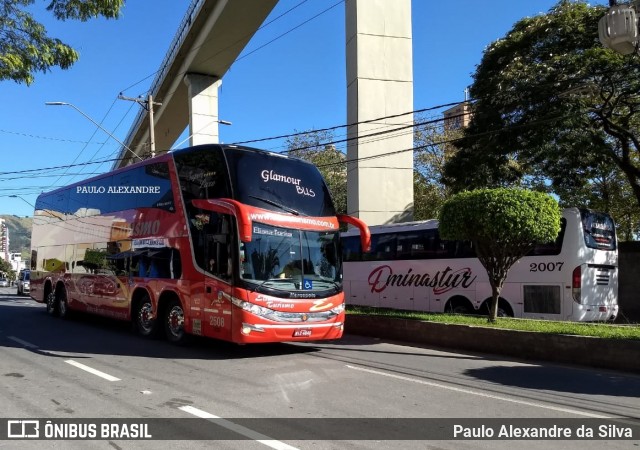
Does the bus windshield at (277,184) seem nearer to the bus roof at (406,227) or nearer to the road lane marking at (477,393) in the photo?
the road lane marking at (477,393)

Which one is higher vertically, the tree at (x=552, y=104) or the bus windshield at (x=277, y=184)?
the tree at (x=552, y=104)

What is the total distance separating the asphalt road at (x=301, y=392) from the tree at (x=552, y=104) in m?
10.3

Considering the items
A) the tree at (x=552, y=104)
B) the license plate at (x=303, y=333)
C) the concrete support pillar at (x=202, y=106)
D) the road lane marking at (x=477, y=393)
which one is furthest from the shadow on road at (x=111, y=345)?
the concrete support pillar at (x=202, y=106)

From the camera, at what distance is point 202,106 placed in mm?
34719

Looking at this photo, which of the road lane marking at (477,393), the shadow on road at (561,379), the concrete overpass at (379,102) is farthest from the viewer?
the concrete overpass at (379,102)

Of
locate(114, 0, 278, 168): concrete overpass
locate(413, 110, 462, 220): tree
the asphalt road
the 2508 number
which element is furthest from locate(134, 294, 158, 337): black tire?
locate(413, 110, 462, 220): tree

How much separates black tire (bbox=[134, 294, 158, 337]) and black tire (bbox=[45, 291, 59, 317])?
6.43 metres

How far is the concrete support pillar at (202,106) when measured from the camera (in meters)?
33.8

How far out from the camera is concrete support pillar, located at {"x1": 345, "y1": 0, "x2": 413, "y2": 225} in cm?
2158

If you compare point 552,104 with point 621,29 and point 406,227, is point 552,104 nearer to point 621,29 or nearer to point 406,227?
point 406,227

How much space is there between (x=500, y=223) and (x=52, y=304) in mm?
14518

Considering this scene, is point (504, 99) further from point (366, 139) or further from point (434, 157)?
point (434, 157)

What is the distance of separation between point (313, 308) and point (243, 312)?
4.70 ft

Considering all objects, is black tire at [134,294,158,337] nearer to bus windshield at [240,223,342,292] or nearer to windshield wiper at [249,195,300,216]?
bus windshield at [240,223,342,292]
